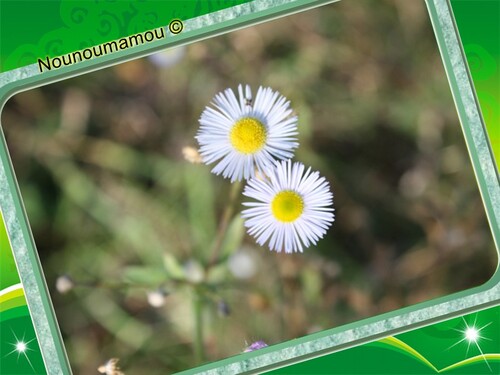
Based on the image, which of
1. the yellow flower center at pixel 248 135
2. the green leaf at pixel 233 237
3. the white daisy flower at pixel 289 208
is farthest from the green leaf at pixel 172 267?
the yellow flower center at pixel 248 135

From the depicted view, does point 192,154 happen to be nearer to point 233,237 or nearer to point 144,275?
point 233,237

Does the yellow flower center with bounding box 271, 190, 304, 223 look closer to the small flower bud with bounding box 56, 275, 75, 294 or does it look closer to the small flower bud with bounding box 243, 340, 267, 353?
the small flower bud with bounding box 243, 340, 267, 353

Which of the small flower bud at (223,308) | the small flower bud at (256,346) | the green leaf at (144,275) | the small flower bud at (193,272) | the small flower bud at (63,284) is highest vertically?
the small flower bud at (63,284)

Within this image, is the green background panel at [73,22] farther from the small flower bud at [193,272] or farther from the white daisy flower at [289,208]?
the small flower bud at [193,272]

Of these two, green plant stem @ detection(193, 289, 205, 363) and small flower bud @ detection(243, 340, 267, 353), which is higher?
green plant stem @ detection(193, 289, 205, 363)

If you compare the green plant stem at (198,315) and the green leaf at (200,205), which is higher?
the green leaf at (200,205)

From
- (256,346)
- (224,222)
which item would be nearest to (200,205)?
(224,222)

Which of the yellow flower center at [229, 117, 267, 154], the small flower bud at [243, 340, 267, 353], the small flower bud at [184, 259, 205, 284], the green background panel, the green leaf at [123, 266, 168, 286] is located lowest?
the small flower bud at [243, 340, 267, 353]

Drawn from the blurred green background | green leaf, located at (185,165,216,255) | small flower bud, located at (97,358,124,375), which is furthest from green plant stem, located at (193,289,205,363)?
small flower bud, located at (97,358,124,375)
